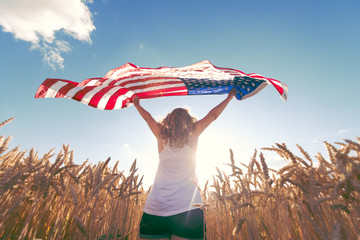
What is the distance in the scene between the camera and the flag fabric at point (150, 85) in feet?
10.6

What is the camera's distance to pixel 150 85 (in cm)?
396

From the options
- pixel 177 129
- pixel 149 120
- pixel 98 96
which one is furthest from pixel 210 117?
pixel 98 96

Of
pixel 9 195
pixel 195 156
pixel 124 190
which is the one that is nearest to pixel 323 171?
pixel 195 156

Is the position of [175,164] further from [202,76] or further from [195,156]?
[202,76]

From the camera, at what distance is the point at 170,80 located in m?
4.03

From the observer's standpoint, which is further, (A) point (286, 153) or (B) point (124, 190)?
(B) point (124, 190)

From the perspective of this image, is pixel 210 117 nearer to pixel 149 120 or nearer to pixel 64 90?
pixel 149 120

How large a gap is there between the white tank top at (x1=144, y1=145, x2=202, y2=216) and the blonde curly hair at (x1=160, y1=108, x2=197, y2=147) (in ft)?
0.27

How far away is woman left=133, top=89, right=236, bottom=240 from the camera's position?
1.77 meters

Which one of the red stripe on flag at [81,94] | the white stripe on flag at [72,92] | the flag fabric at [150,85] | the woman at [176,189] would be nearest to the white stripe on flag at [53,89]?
the flag fabric at [150,85]

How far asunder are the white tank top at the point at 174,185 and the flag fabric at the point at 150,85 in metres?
1.73

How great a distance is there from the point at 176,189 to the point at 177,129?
71 centimetres

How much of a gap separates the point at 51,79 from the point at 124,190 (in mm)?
2527

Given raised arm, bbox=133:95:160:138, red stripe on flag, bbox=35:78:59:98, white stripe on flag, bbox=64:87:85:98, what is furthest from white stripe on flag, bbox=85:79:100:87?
raised arm, bbox=133:95:160:138
